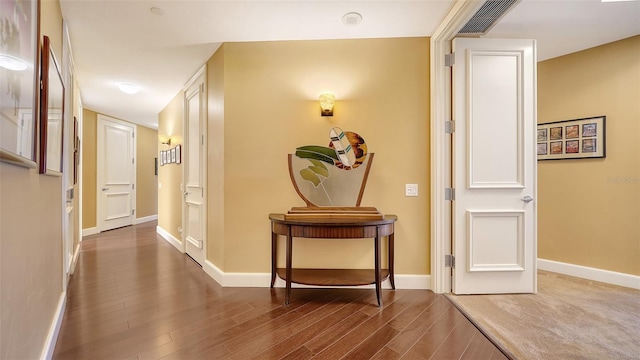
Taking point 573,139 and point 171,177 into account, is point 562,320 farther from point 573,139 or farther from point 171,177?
point 171,177

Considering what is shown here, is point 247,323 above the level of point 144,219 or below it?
below

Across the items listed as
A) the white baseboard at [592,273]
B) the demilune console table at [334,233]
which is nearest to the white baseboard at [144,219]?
the demilune console table at [334,233]

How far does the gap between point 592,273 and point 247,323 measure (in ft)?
11.7

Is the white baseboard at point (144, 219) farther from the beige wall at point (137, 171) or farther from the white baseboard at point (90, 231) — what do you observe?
the white baseboard at point (90, 231)

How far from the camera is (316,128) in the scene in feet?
8.59

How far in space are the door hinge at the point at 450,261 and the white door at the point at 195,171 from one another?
262 centimetres

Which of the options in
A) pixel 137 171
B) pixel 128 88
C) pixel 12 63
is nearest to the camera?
pixel 12 63

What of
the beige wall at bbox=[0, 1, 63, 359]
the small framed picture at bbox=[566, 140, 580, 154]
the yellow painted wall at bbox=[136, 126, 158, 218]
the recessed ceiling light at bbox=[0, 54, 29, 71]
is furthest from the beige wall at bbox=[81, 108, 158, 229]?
the small framed picture at bbox=[566, 140, 580, 154]

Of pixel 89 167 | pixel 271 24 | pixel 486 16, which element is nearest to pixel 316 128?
pixel 271 24

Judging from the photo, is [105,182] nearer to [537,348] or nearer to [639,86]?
[537,348]

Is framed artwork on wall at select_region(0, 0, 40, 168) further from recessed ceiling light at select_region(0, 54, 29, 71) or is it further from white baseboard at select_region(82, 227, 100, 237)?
white baseboard at select_region(82, 227, 100, 237)

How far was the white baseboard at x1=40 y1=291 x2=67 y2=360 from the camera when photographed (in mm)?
1461

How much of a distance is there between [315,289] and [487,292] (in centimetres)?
158

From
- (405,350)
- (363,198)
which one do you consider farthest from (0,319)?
(363,198)
